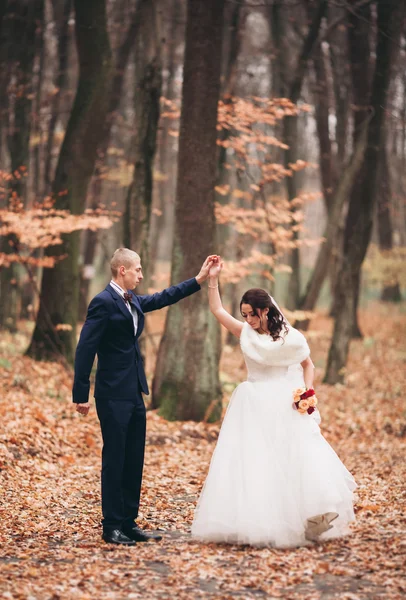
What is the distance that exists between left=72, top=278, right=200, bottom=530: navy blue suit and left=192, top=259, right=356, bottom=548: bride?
0.63 m

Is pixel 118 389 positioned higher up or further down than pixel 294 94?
further down

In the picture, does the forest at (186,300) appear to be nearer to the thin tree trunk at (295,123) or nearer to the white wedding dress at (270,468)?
the thin tree trunk at (295,123)

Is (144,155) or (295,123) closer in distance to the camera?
(144,155)

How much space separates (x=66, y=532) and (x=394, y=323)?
20.5m

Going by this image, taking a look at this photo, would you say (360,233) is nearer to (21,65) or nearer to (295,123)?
(295,123)

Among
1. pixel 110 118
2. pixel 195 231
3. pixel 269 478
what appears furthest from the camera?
pixel 110 118

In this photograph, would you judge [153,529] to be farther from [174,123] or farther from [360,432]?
[174,123]

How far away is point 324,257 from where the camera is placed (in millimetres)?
18594

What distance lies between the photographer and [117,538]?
19.5 ft

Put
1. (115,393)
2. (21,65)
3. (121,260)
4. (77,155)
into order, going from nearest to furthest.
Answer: (115,393), (121,260), (77,155), (21,65)

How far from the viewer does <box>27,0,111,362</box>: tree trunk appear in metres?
14.6

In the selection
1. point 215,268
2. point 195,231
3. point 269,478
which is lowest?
point 269,478

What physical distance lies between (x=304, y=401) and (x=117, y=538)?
186 centimetres

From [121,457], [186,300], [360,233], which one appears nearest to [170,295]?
[121,457]
